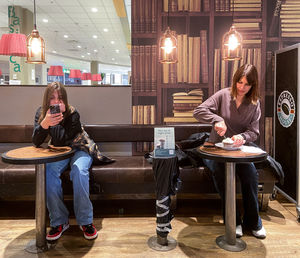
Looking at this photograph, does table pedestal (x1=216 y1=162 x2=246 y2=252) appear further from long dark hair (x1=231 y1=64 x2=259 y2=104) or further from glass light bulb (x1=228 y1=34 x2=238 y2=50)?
glass light bulb (x1=228 y1=34 x2=238 y2=50)

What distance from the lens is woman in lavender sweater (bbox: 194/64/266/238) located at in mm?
2277

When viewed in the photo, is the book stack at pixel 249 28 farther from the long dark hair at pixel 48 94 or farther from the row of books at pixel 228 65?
the long dark hair at pixel 48 94

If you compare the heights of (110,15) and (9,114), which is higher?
(110,15)

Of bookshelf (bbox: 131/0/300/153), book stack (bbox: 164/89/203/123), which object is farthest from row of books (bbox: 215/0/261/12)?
book stack (bbox: 164/89/203/123)

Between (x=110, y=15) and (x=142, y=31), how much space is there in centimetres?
463

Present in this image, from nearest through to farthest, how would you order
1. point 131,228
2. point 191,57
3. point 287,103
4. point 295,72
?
point 131,228
point 295,72
point 287,103
point 191,57

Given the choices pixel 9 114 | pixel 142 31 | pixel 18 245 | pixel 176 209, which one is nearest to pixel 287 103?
pixel 176 209

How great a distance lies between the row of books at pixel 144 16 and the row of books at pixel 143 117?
913 mm

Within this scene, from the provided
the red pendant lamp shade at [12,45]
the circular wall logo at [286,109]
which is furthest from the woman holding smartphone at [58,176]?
the red pendant lamp shade at [12,45]

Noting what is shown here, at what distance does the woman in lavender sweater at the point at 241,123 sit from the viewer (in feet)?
7.47

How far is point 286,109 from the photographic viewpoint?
2.99 m

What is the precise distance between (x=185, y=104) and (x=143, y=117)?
532 mm

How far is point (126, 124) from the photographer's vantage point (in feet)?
11.1

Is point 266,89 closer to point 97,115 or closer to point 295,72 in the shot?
point 295,72
